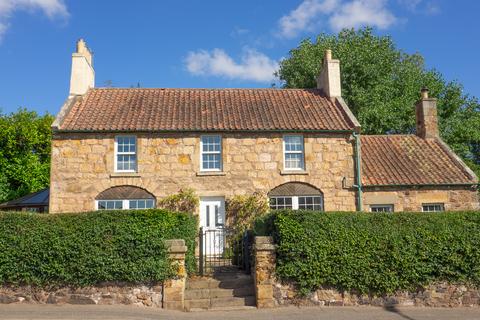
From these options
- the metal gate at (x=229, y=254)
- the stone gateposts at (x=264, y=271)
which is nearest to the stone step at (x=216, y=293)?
the stone gateposts at (x=264, y=271)

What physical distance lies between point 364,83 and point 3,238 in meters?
26.7

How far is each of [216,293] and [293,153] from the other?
28.5ft

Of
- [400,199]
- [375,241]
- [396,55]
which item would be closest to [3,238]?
[375,241]

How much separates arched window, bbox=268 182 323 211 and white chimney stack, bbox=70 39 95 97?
9812 millimetres

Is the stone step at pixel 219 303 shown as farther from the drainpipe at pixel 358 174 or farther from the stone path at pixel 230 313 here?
the drainpipe at pixel 358 174

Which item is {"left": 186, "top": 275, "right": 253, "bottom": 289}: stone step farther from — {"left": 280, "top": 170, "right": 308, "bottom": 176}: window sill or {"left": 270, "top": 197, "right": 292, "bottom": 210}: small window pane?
{"left": 280, "top": 170, "right": 308, "bottom": 176}: window sill

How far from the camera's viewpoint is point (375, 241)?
10.8m

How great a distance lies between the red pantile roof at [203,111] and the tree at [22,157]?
47.7ft

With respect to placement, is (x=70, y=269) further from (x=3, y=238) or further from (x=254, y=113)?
(x=254, y=113)

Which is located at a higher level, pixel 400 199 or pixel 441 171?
pixel 441 171

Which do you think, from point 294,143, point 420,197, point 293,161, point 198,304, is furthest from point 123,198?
point 420,197

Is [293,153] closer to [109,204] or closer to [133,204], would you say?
[133,204]

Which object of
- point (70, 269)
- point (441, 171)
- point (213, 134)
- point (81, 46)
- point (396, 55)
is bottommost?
point (70, 269)

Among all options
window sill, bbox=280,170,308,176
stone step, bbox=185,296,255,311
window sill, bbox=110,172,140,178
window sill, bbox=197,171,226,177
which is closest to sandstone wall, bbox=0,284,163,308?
stone step, bbox=185,296,255,311
